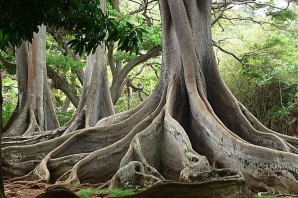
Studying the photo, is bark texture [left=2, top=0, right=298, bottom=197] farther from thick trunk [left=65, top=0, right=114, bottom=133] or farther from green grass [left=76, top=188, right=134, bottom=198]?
thick trunk [left=65, top=0, right=114, bottom=133]

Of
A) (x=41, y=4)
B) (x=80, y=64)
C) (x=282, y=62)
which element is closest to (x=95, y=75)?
(x=80, y=64)

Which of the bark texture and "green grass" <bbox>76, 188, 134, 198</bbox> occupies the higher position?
the bark texture

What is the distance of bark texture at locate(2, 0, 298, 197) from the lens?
234 inches

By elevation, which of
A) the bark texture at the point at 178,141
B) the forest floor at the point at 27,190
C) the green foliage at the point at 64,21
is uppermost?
the green foliage at the point at 64,21

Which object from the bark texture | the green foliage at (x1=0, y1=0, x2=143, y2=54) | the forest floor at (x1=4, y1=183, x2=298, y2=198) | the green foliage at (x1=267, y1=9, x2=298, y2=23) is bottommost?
Answer: the forest floor at (x1=4, y1=183, x2=298, y2=198)

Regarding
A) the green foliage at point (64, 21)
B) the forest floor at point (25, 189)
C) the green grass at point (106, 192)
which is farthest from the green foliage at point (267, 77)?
the green foliage at point (64, 21)

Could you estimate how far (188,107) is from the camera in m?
7.97

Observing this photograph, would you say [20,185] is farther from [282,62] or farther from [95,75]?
[282,62]

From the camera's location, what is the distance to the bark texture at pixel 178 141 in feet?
19.5

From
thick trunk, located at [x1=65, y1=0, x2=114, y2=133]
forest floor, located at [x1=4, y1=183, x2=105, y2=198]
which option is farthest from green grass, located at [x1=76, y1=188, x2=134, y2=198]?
thick trunk, located at [x1=65, y1=0, x2=114, y2=133]

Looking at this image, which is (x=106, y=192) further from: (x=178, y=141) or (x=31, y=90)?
(x=31, y=90)

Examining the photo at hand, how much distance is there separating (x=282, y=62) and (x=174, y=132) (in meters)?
7.77

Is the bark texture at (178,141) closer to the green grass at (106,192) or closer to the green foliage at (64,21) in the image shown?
the green grass at (106,192)

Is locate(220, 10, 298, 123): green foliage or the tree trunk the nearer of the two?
the tree trunk
